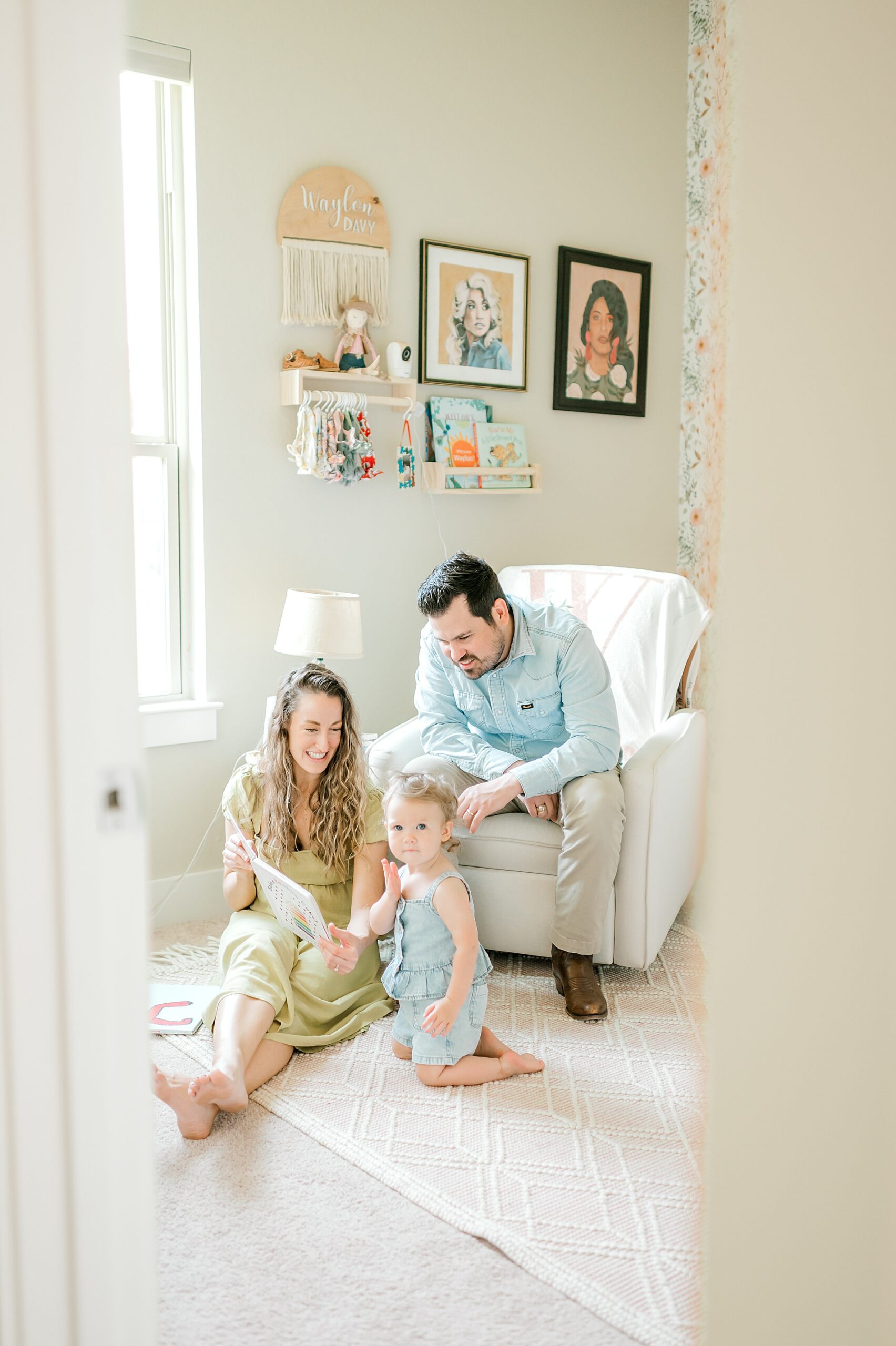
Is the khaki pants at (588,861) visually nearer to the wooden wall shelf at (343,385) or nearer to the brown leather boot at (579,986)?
the brown leather boot at (579,986)

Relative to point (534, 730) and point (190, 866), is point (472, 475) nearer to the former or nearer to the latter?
point (534, 730)

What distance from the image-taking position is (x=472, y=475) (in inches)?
123

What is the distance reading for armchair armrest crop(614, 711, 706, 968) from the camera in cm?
235

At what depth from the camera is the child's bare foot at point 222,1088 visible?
179 centimetres

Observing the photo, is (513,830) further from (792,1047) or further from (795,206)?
(795,206)

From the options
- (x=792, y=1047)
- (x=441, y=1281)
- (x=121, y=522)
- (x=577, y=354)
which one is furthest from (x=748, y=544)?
(x=577, y=354)

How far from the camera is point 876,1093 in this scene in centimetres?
77

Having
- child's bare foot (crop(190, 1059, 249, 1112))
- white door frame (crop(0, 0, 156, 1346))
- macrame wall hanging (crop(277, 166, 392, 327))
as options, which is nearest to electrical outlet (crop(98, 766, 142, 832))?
white door frame (crop(0, 0, 156, 1346))

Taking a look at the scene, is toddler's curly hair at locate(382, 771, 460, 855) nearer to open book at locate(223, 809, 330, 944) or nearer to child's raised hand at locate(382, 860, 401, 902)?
child's raised hand at locate(382, 860, 401, 902)

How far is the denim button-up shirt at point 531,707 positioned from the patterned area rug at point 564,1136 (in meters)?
0.50

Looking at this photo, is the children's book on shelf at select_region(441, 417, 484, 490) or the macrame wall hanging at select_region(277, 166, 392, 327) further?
the children's book on shelf at select_region(441, 417, 484, 490)

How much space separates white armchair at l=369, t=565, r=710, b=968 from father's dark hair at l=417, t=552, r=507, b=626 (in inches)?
15.8

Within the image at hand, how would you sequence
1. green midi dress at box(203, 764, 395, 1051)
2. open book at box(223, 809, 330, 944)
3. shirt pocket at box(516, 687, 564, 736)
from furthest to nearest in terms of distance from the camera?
shirt pocket at box(516, 687, 564, 736)
green midi dress at box(203, 764, 395, 1051)
open book at box(223, 809, 330, 944)

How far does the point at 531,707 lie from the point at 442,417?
1.01 meters
